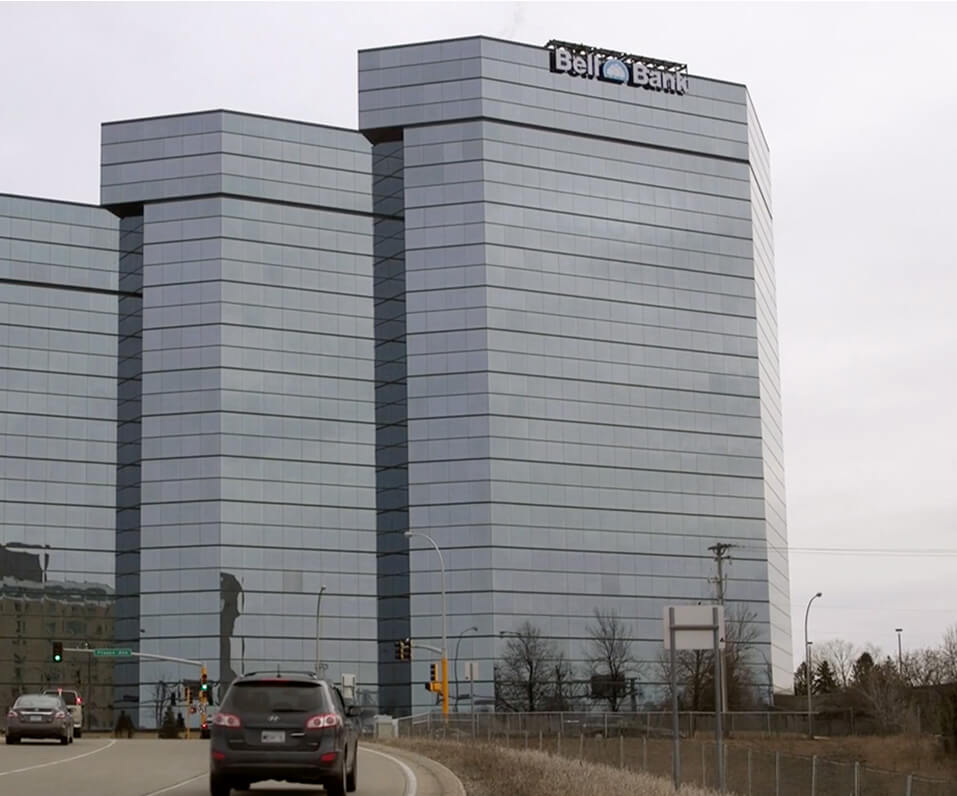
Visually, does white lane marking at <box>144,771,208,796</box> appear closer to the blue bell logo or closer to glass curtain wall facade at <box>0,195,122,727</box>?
glass curtain wall facade at <box>0,195,122,727</box>

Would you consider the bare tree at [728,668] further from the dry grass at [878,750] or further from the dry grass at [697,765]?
the dry grass at [697,765]

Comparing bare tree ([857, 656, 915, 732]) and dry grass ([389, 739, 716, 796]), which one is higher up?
dry grass ([389, 739, 716, 796])

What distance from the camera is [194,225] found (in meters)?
114

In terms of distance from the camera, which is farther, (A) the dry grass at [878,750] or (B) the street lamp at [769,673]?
(B) the street lamp at [769,673]

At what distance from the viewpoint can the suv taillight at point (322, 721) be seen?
2003 cm

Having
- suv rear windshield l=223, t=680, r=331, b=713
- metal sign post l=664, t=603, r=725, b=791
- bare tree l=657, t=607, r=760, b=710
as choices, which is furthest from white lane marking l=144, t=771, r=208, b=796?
Answer: bare tree l=657, t=607, r=760, b=710

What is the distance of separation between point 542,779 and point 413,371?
8900 centimetres

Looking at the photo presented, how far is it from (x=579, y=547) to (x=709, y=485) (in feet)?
41.4

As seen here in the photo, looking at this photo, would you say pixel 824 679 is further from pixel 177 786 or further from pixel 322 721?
pixel 322 721

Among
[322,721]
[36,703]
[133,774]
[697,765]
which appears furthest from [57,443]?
[322,721]

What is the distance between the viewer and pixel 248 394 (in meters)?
110

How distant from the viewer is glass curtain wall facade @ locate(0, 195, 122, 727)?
10825 cm

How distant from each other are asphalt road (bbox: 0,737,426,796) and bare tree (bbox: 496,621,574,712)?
6910 cm

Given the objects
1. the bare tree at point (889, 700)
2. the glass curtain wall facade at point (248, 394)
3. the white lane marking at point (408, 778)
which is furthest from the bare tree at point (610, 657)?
the white lane marking at point (408, 778)
